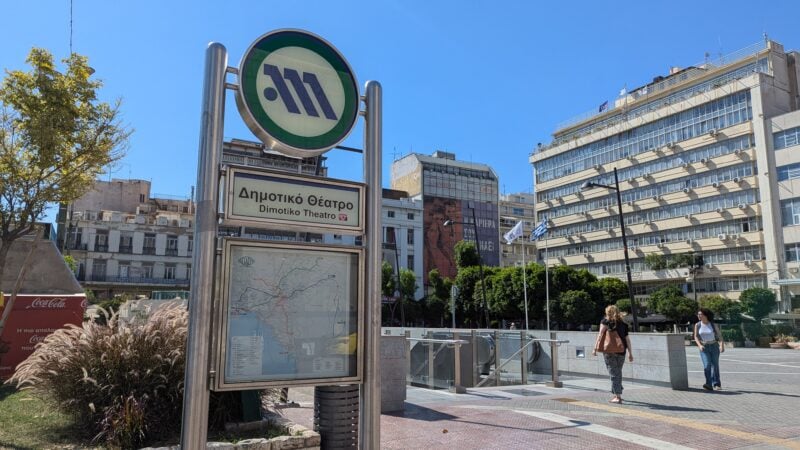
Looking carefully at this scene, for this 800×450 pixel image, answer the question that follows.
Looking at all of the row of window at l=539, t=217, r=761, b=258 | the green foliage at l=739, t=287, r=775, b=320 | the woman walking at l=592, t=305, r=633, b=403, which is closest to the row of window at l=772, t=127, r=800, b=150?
the row of window at l=539, t=217, r=761, b=258

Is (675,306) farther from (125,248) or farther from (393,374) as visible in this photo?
(125,248)

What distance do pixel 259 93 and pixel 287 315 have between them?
5.34 ft

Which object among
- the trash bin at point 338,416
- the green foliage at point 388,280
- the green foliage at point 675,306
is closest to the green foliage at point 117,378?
the trash bin at point 338,416

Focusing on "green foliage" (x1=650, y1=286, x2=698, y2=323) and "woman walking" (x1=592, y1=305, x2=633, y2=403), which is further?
"green foliage" (x1=650, y1=286, x2=698, y2=323)

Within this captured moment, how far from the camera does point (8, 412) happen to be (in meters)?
7.18

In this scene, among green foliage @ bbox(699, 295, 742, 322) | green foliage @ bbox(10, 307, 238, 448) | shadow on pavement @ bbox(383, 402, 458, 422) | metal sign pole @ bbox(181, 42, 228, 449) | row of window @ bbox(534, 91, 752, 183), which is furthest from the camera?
row of window @ bbox(534, 91, 752, 183)

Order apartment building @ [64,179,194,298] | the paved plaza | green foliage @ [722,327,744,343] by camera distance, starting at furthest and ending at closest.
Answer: apartment building @ [64,179,194,298] → green foliage @ [722,327,744,343] → the paved plaza

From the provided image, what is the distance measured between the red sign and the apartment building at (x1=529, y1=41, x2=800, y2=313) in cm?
4453

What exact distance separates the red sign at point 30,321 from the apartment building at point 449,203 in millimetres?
73967

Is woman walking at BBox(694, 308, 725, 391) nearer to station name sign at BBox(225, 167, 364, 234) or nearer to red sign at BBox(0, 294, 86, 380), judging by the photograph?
station name sign at BBox(225, 167, 364, 234)

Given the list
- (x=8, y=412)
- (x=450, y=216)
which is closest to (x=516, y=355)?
(x=8, y=412)

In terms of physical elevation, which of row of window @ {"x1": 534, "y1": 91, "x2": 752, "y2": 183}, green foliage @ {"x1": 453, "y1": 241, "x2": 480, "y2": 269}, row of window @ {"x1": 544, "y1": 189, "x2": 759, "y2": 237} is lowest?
green foliage @ {"x1": 453, "y1": 241, "x2": 480, "y2": 269}

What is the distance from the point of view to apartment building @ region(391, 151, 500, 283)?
86.1 m

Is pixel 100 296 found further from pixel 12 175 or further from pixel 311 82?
pixel 311 82
